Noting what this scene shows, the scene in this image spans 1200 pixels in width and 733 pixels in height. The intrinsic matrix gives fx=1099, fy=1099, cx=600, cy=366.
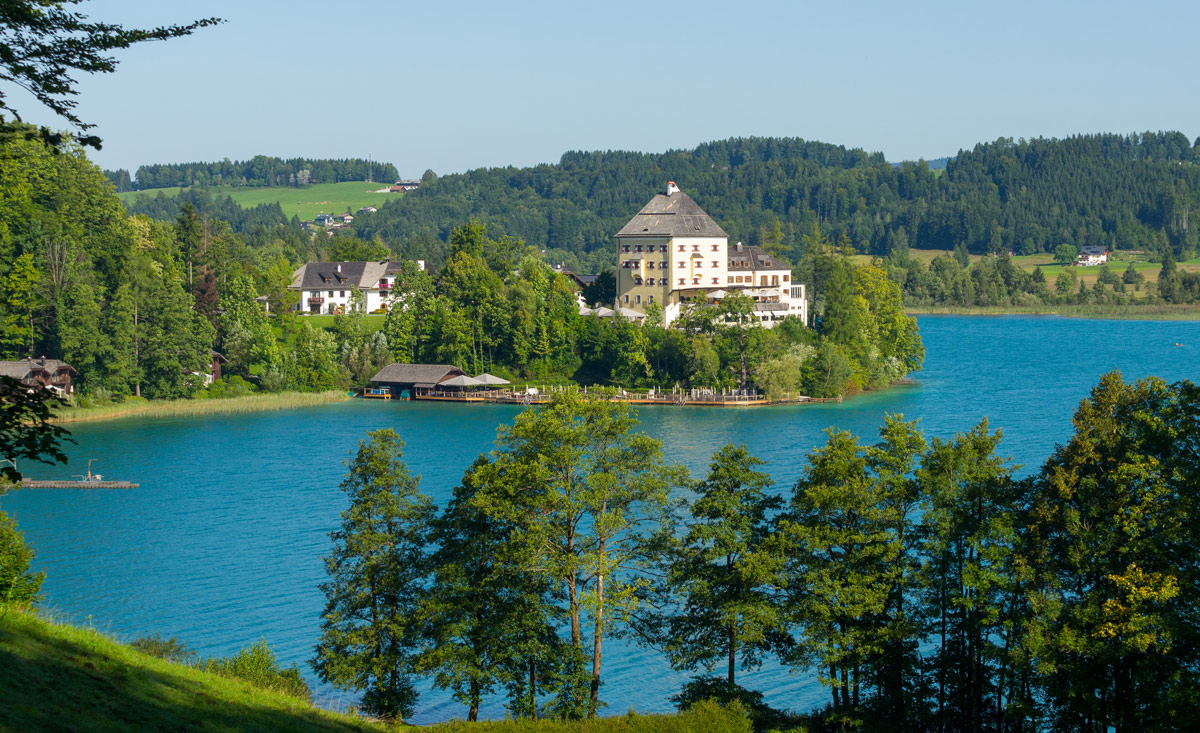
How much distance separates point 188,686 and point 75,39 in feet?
32.2

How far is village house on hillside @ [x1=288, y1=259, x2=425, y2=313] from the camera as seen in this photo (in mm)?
105750

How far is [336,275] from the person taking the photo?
108 metres

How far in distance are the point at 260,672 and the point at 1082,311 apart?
14415 cm

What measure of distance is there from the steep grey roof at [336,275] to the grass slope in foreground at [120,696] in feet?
296

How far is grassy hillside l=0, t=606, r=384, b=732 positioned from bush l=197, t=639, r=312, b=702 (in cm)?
193

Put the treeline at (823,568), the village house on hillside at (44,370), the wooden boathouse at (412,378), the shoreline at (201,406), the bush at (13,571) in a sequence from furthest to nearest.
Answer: the wooden boathouse at (412,378), the shoreline at (201,406), the village house on hillside at (44,370), the treeline at (823,568), the bush at (13,571)

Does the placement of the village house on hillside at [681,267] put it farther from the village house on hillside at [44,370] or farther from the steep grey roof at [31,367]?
the steep grey roof at [31,367]

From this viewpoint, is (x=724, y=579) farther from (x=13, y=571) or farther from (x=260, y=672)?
(x=13, y=571)

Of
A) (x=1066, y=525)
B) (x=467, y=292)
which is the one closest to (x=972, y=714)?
(x=1066, y=525)

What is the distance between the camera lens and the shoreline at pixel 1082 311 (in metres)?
140

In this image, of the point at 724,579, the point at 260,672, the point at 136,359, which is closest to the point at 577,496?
the point at 724,579

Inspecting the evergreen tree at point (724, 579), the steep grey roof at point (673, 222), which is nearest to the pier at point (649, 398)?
the steep grey roof at point (673, 222)

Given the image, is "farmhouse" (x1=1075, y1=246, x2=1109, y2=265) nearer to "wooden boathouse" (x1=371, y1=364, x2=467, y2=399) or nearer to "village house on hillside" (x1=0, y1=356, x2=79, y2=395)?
"wooden boathouse" (x1=371, y1=364, x2=467, y2=399)

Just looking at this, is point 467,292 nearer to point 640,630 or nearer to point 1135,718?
point 640,630
